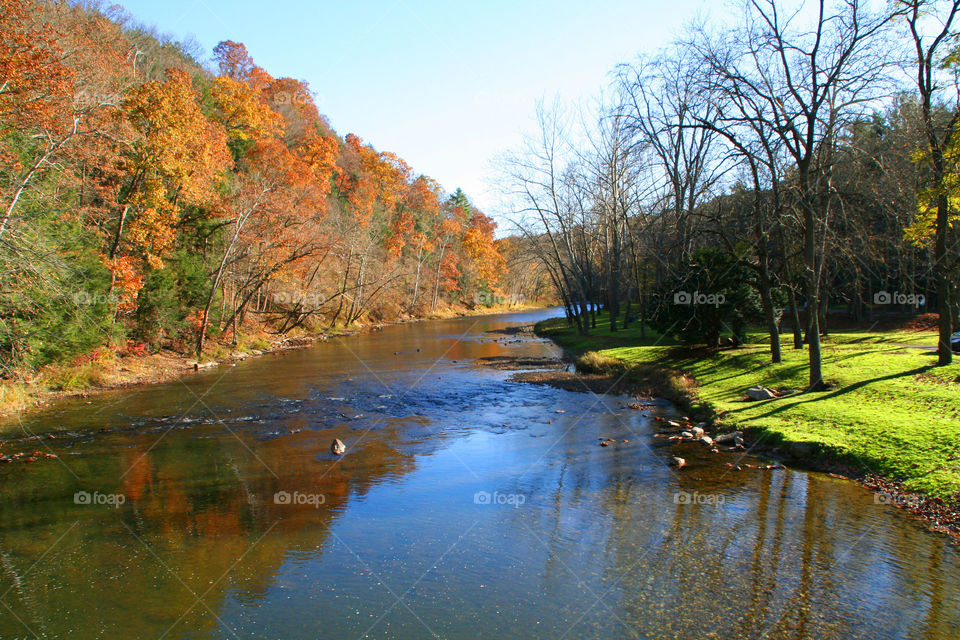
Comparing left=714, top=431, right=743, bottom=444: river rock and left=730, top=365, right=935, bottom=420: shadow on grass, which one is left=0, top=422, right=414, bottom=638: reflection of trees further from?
left=730, top=365, right=935, bottom=420: shadow on grass

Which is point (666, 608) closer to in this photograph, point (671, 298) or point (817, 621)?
point (817, 621)

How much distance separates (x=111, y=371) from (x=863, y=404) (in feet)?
84.2

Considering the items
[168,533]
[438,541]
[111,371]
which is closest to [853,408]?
[438,541]

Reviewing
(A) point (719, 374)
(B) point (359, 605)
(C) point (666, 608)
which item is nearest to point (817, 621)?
(C) point (666, 608)

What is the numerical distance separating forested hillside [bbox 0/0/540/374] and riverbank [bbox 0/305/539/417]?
21.5 inches

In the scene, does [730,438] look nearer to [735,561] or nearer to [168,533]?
[735,561]

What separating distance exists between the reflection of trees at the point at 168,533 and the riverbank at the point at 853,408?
8.84 m

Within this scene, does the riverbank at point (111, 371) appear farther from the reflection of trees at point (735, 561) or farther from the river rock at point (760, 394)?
the river rock at point (760, 394)

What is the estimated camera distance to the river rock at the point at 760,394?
15600 millimetres

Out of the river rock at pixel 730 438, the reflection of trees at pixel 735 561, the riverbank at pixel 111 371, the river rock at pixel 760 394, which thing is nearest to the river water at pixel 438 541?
the reflection of trees at pixel 735 561

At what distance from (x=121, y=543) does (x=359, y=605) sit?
14.4 ft

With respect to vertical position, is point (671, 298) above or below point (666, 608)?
above

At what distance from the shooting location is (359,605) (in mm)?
7113

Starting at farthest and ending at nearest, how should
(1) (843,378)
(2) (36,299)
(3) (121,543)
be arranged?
1. (2) (36,299)
2. (1) (843,378)
3. (3) (121,543)
